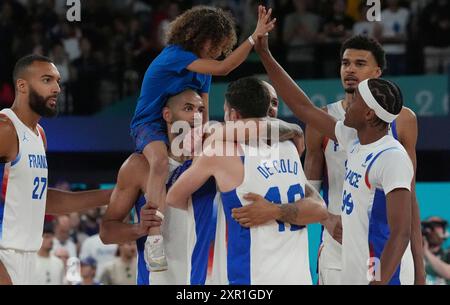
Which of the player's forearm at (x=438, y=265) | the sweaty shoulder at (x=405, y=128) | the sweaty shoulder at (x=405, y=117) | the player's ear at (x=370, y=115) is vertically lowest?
the player's forearm at (x=438, y=265)

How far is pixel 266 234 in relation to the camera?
219 inches

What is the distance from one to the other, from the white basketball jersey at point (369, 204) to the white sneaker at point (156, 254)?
1.13 meters

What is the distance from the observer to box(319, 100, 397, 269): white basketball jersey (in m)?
6.79

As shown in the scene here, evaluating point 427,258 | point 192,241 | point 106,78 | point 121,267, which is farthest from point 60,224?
point 192,241

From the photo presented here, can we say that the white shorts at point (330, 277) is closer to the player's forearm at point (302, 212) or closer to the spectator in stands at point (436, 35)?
the player's forearm at point (302, 212)

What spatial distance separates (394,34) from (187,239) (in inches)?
258

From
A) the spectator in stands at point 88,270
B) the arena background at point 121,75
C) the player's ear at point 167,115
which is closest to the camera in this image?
the player's ear at point 167,115

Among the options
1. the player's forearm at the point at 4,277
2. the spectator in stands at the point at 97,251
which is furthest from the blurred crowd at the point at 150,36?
→ the player's forearm at the point at 4,277

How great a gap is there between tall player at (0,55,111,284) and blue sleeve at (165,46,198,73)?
2.42 feet

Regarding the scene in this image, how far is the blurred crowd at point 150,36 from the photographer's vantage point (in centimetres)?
1202

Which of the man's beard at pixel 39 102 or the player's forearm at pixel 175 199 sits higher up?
the man's beard at pixel 39 102

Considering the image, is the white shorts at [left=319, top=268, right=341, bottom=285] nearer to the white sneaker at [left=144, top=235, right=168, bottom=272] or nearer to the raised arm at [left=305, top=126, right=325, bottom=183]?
the raised arm at [left=305, top=126, right=325, bottom=183]

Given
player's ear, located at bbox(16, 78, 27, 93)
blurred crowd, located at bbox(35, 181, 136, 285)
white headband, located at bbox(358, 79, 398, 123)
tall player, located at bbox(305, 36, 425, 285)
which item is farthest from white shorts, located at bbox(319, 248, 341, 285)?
blurred crowd, located at bbox(35, 181, 136, 285)

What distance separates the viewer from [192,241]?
5.98 meters
